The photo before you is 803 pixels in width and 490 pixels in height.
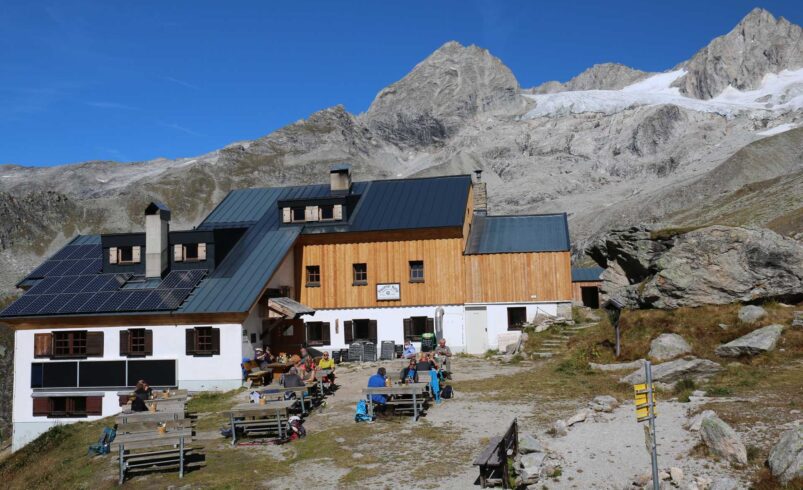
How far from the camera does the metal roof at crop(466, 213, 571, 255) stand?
118 feet

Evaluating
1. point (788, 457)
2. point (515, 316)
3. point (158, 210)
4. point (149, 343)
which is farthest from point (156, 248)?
point (788, 457)

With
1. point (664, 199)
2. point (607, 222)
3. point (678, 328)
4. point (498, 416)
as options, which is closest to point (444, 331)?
point (678, 328)

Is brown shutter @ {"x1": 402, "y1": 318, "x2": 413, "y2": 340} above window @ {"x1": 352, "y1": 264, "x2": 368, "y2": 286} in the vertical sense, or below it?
below

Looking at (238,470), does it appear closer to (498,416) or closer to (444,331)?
(498,416)

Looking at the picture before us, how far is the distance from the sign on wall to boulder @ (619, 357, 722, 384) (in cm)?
1728

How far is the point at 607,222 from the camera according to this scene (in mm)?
109375

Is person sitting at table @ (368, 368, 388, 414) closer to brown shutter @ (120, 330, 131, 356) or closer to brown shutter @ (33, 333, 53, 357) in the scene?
brown shutter @ (120, 330, 131, 356)

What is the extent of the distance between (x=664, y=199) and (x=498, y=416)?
10434 cm

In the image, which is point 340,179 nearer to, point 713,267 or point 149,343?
point 149,343

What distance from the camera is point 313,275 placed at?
37188 mm

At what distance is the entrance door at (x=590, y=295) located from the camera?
5562 cm

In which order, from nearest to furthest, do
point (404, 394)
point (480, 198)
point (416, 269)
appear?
point (404, 394), point (416, 269), point (480, 198)

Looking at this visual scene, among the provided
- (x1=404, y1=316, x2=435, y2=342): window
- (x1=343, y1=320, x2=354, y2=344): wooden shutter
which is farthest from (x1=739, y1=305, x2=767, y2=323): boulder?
(x1=343, y1=320, x2=354, y2=344): wooden shutter

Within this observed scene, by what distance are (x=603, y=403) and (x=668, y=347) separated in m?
6.16
